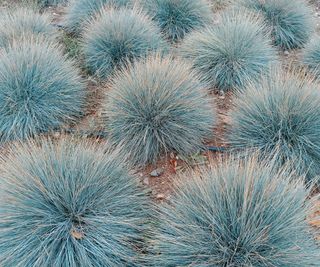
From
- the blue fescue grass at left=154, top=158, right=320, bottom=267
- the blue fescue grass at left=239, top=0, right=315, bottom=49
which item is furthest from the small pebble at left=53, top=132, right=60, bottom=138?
the blue fescue grass at left=239, top=0, right=315, bottom=49

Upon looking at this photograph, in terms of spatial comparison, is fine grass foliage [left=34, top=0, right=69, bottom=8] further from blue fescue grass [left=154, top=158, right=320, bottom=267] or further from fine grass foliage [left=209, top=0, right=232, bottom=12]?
blue fescue grass [left=154, top=158, right=320, bottom=267]

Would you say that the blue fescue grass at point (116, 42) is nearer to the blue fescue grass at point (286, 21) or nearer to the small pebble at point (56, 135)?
the small pebble at point (56, 135)

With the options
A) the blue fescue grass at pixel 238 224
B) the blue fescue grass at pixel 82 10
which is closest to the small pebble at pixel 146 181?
the blue fescue grass at pixel 238 224

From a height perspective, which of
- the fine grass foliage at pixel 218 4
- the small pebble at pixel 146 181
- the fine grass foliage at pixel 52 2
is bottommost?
the small pebble at pixel 146 181

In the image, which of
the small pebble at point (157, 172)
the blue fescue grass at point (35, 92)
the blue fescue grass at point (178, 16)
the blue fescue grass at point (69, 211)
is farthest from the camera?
the blue fescue grass at point (178, 16)

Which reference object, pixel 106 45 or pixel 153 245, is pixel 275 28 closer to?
pixel 106 45

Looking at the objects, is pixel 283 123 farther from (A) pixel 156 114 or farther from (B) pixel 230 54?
(B) pixel 230 54
